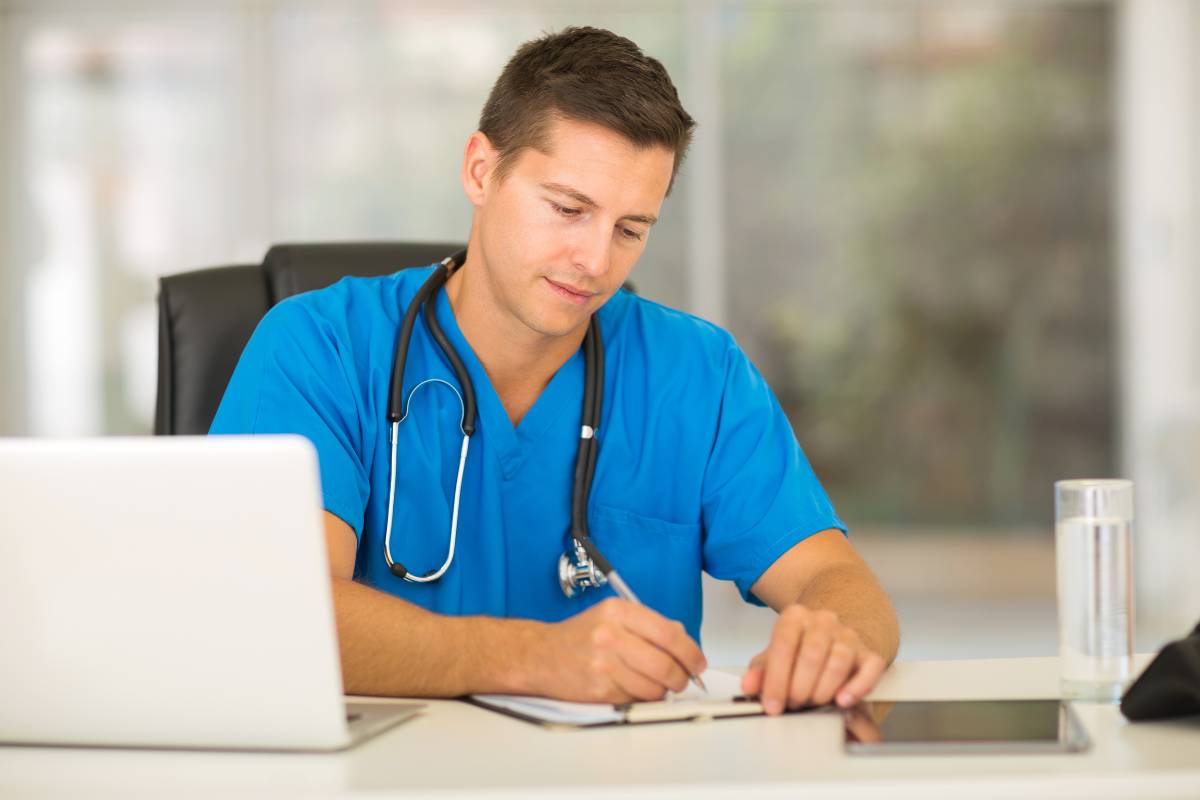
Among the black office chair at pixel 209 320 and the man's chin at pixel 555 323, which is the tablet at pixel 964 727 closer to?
the man's chin at pixel 555 323

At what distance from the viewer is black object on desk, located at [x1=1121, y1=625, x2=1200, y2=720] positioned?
36.8 inches

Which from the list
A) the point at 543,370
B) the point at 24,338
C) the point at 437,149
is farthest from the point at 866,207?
the point at 543,370

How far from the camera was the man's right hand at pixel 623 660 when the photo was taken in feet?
3.44

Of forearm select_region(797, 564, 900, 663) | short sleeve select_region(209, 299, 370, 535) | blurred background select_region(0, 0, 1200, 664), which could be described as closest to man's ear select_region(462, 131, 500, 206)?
short sleeve select_region(209, 299, 370, 535)

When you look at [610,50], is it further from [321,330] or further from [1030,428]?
[1030,428]

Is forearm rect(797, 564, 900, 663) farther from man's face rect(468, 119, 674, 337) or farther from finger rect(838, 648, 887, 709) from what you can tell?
man's face rect(468, 119, 674, 337)

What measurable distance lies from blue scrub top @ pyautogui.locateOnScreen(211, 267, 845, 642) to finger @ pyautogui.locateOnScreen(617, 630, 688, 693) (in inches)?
17.1

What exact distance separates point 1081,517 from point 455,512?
66 centimetres

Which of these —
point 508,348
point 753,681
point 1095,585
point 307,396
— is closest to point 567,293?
point 508,348

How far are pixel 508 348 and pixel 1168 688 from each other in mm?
835

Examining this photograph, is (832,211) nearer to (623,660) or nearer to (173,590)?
(623,660)

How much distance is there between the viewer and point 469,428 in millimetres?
1477

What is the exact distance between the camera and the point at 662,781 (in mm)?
815

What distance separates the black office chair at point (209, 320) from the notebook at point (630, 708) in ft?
2.16
